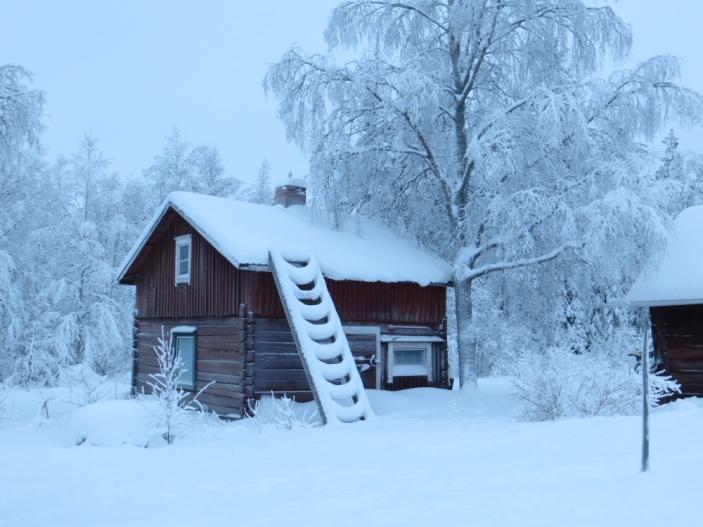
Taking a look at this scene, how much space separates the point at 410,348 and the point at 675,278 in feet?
20.3

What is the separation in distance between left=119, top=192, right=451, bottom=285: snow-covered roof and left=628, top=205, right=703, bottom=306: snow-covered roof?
15.2ft

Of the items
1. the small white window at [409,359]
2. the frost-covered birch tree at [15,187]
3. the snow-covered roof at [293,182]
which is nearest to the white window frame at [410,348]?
the small white window at [409,359]

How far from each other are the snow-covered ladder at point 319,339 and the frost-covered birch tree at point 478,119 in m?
3.18

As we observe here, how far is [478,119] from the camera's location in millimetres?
17172

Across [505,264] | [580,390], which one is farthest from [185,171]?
[580,390]

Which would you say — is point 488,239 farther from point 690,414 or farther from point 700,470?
point 700,470

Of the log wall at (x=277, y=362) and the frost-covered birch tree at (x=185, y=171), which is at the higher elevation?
the frost-covered birch tree at (x=185, y=171)

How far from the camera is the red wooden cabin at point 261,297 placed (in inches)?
556

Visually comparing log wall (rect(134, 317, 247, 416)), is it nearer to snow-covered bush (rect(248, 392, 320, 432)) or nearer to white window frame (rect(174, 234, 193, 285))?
snow-covered bush (rect(248, 392, 320, 432))

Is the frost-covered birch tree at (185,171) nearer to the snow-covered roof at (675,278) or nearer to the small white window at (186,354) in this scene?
the small white window at (186,354)

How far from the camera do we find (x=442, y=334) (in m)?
17.6

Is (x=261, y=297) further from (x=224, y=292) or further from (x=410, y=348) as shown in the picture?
(x=410, y=348)

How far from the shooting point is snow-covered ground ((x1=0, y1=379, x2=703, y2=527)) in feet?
17.3

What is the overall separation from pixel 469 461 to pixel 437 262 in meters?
10.1
